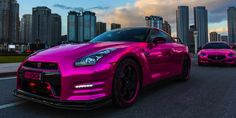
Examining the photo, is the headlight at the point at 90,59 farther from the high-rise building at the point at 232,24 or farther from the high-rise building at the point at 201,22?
the high-rise building at the point at 232,24

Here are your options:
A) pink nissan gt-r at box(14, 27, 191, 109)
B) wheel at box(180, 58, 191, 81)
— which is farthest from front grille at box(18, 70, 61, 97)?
wheel at box(180, 58, 191, 81)

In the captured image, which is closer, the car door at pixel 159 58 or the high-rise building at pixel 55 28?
the car door at pixel 159 58

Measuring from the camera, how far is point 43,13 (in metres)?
95.8

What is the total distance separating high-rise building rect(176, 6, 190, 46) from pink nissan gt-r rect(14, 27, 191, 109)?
48316 millimetres

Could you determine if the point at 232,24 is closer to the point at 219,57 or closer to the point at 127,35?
the point at 219,57

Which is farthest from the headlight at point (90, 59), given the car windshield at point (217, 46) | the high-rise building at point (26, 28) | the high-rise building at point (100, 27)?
the high-rise building at point (26, 28)

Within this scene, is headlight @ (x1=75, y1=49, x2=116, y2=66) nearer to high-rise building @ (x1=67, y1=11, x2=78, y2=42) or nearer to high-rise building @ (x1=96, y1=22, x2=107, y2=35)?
high-rise building @ (x1=67, y1=11, x2=78, y2=42)

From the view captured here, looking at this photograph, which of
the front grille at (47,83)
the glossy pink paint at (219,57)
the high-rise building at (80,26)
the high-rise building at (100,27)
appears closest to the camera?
the front grille at (47,83)

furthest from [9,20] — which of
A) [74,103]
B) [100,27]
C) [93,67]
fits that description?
[74,103]

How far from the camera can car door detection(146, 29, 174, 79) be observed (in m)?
4.91

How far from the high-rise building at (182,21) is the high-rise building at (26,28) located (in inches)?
2882

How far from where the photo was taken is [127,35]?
5.32 meters

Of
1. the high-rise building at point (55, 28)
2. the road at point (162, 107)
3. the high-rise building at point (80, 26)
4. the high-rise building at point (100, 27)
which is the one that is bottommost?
the road at point (162, 107)

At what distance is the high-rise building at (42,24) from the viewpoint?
317 ft
